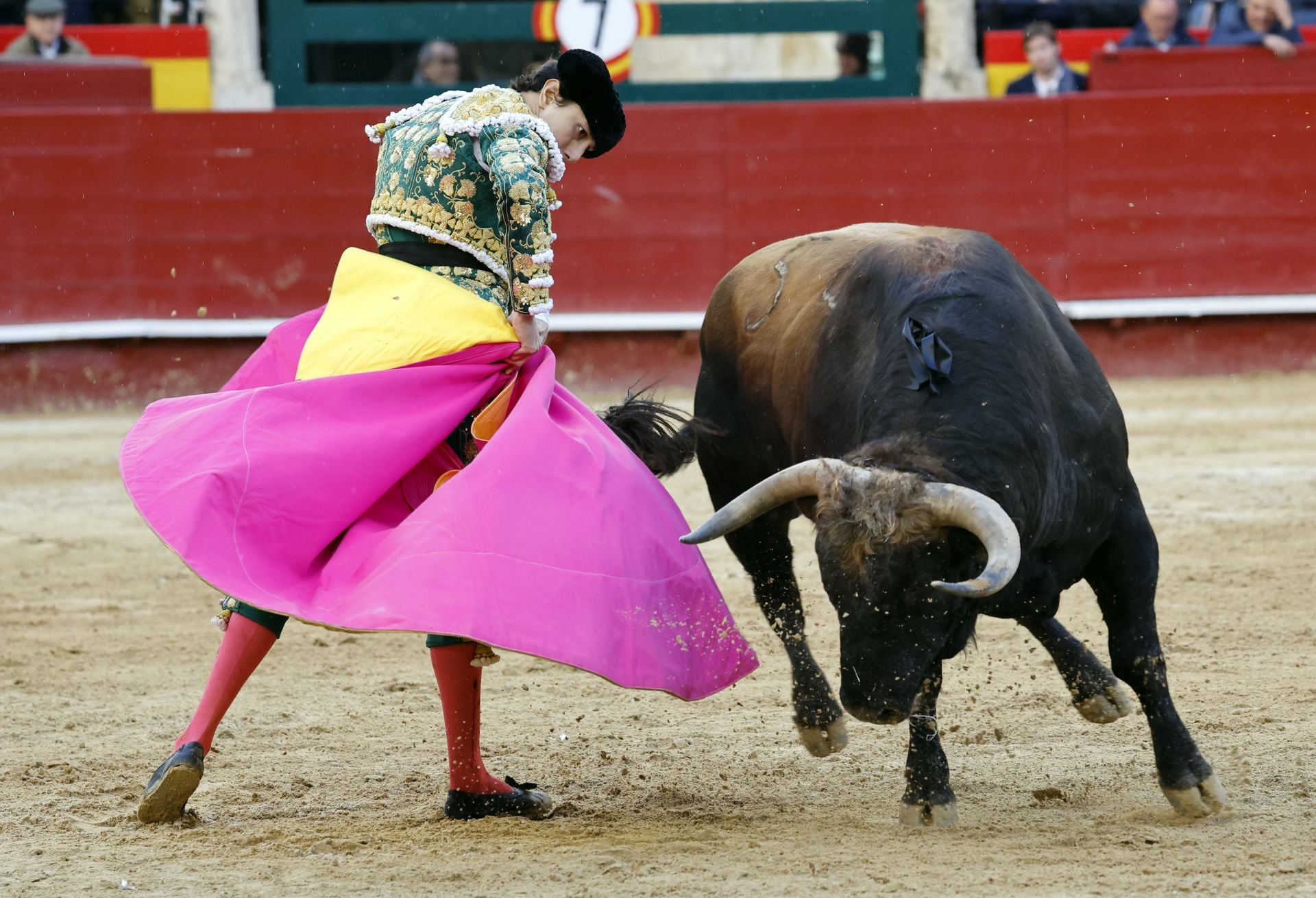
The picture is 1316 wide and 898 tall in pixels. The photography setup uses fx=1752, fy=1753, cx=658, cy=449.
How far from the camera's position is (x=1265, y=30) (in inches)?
333

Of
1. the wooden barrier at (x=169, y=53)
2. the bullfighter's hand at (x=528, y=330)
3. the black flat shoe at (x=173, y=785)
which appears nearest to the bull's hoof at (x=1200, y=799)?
the bullfighter's hand at (x=528, y=330)

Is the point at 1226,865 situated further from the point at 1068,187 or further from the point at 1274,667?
the point at 1068,187

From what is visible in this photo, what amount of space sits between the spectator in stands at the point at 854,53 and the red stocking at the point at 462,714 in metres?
6.53

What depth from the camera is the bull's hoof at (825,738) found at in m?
3.23

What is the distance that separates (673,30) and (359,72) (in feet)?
5.78

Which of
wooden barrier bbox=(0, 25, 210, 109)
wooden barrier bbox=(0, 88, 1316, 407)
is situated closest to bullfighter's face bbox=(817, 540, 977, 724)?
wooden barrier bbox=(0, 88, 1316, 407)

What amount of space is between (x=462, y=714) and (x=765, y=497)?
664 mm

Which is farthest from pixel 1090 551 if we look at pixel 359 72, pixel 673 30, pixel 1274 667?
pixel 359 72

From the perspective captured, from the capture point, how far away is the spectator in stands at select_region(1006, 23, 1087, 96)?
8.31 meters

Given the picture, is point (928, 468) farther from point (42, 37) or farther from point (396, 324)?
point (42, 37)

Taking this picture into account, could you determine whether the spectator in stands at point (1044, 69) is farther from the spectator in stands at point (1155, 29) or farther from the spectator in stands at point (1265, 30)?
the spectator in stands at point (1265, 30)

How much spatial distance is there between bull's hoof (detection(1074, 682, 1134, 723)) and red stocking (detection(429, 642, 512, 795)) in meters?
1.13

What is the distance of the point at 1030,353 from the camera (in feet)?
9.14

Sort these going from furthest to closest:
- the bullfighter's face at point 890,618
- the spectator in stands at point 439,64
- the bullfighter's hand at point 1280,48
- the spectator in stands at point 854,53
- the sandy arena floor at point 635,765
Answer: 1. the spectator in stands at point 854,53
2. the spectator in stands at point 439,64
3. the bullfighter's hand at point 1280,48
4. the sandy arena floor at point 635,765
5. the bullfighter's face at point 890,618
